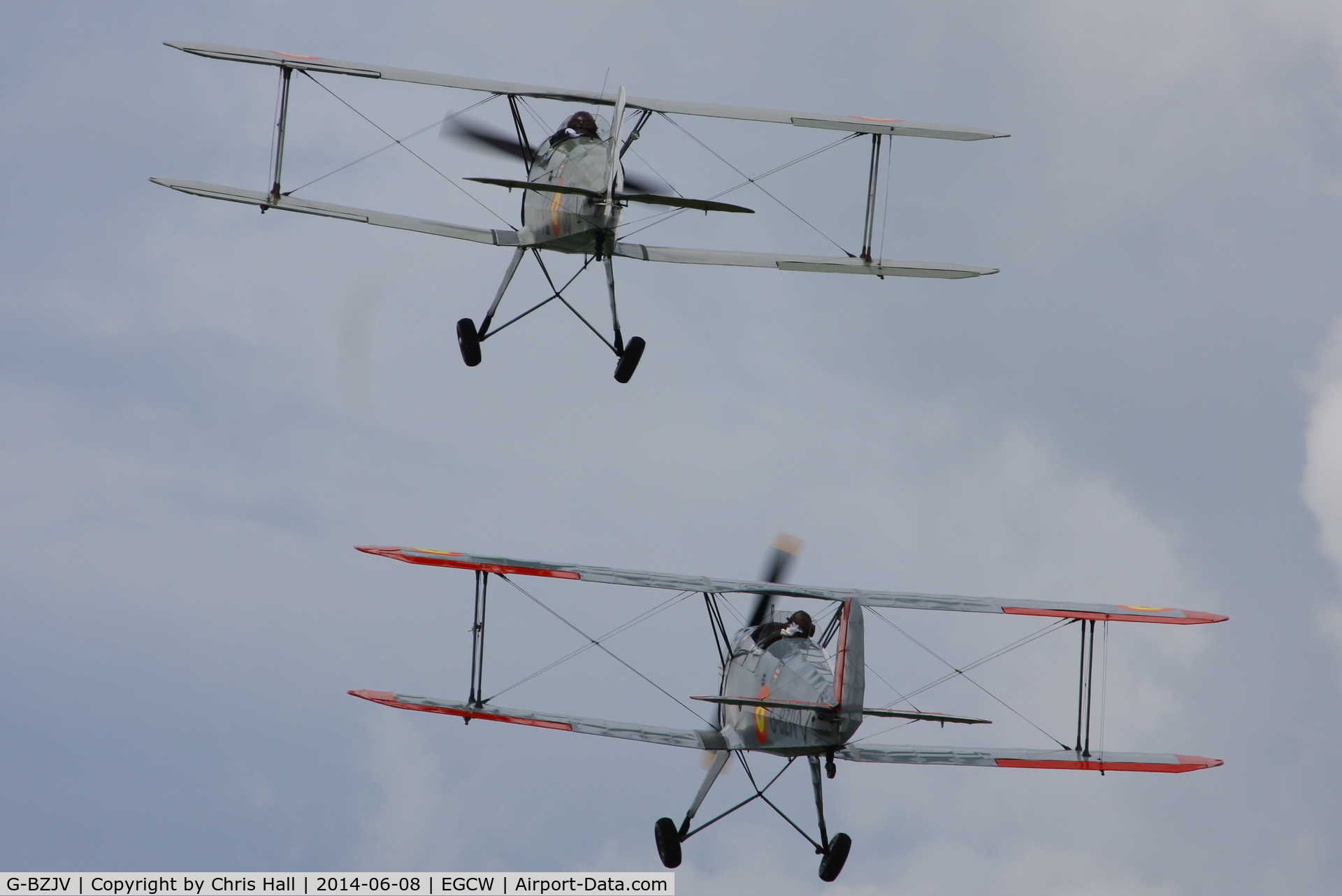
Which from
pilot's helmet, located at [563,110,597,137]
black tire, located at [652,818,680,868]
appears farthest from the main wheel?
pilot's helmet, located at [563,110,597,137]

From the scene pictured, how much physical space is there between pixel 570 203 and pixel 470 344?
2.34m

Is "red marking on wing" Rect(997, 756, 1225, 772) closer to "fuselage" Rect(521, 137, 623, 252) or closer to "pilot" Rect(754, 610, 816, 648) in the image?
"pilot" Rect(754, 610, 816, 648)

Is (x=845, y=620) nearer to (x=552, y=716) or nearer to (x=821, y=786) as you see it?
(x=821, y=786)

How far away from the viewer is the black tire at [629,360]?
65.3ft

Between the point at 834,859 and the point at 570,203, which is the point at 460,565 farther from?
the point at 834,859

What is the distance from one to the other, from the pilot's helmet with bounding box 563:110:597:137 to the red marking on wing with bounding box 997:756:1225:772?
7.73 meters

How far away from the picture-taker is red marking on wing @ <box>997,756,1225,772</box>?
741 inches

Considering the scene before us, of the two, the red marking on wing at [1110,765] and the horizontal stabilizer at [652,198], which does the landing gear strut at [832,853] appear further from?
the horizontal stabilizer at [652,198]

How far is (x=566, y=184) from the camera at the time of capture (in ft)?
61.7

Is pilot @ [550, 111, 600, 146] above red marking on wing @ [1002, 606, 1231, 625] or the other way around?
above

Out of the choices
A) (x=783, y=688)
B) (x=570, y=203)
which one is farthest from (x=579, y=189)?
(x=783, y=688)

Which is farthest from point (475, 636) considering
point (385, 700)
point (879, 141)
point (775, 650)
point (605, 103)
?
point (879, 141)

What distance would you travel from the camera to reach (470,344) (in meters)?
20.1

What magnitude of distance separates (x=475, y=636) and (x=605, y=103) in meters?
5.65
